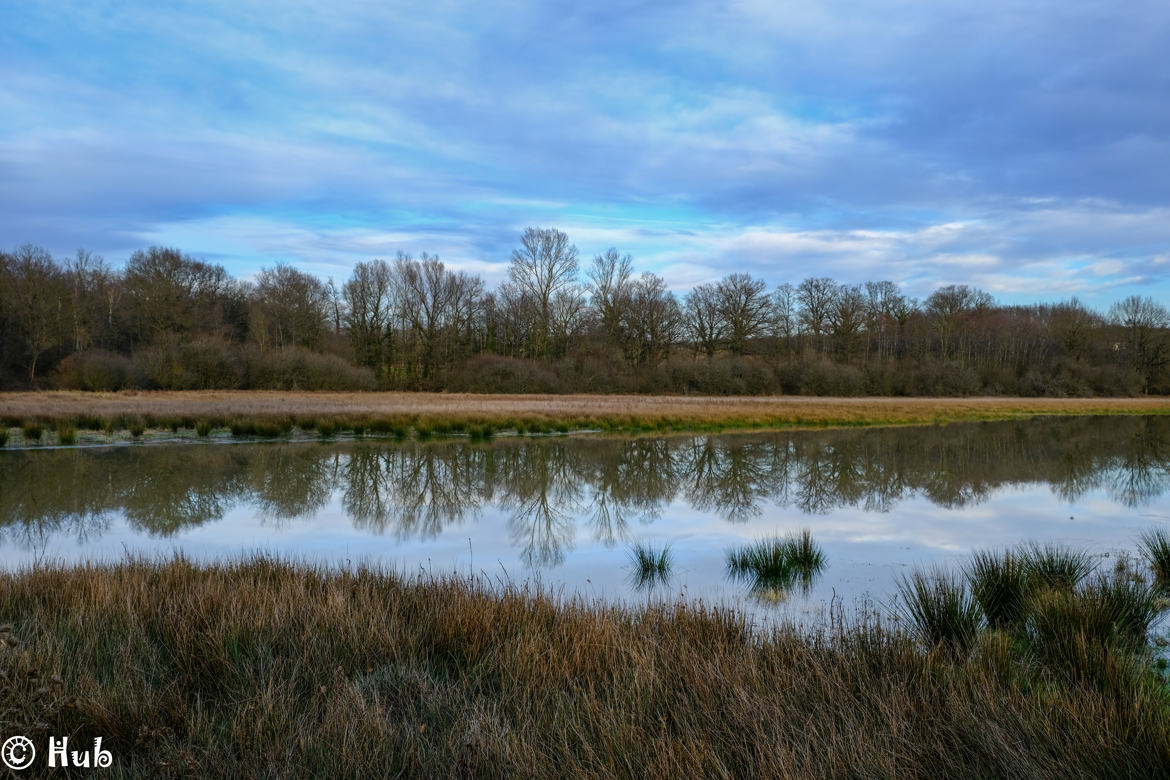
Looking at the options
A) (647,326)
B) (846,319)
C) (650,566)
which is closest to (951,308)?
(846,319)

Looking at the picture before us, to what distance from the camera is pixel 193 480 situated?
1245 cm

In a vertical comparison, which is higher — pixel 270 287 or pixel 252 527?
pixel 270 287

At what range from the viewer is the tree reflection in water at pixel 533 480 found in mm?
9742

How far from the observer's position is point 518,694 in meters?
3.55

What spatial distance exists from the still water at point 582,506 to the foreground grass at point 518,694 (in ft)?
4.76

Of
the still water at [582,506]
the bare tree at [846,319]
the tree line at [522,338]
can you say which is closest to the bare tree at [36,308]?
the tree line at [522,338]

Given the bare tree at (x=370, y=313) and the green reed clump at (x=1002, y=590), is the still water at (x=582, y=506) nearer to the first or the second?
the green reed clump at (x=1002, y=590)

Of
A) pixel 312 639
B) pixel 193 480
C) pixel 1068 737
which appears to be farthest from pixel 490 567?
pixel 193 480

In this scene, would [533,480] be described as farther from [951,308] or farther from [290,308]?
[951,308]

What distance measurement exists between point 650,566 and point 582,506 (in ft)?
13.5

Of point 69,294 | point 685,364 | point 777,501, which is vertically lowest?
point 777,501

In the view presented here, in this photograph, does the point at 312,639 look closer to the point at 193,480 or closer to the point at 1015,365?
the point at 193,480

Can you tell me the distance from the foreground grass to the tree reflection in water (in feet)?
10.8

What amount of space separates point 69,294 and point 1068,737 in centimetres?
5427
